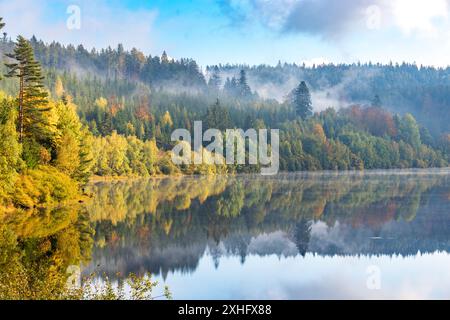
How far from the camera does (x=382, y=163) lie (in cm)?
18400

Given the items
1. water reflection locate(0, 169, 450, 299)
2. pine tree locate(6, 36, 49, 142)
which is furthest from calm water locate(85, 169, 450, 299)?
pine tree locate(6, 36, 49, 142)

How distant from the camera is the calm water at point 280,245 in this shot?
88.2ft

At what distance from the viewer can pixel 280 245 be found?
38.3 meters

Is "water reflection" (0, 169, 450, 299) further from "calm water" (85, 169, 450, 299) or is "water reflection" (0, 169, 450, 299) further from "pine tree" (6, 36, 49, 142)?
"pine tree" (6, 36, 49, 142)

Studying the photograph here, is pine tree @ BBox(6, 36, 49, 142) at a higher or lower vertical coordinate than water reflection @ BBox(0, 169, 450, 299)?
higher

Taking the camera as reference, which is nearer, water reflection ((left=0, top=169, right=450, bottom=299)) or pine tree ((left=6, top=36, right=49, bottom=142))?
water reflection ((left=0, top=169, right=450, bottom=299))

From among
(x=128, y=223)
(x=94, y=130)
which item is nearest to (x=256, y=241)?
(x=128, y=223)

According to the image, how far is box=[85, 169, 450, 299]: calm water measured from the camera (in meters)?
26.9

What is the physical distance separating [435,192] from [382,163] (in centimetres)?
10770

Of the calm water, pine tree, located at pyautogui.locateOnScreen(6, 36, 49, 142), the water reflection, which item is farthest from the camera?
pine tree, located at pyautogui.locateOnScreen(6, 36, 49, 142)

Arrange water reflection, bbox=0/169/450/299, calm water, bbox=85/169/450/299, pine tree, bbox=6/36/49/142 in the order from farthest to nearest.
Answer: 1. pine tree, bbox=6/36/49/142
2. calm water, bbox=85/169/450/299
3. water reflection, bbox=0/169/450/299

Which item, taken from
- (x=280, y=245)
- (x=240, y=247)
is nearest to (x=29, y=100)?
(x=240, y=247)

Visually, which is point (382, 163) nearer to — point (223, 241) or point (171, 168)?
point (171, 168)

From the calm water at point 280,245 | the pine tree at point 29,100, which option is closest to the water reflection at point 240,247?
the calm water at point 280,245
